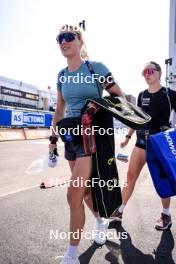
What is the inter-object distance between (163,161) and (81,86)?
38.8 inches

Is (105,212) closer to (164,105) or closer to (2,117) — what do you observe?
(164,105)

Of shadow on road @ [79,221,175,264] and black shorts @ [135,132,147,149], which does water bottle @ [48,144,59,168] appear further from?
black shorts @ [135,132,147,149]

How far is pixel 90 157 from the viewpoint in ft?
9.07

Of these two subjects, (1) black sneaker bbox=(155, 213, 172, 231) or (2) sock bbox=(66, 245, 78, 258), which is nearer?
(2) sock bbox=(66, 245, 78, 258)

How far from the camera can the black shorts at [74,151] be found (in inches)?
109

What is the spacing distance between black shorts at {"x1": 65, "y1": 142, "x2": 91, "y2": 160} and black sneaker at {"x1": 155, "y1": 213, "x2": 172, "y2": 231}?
1464mm

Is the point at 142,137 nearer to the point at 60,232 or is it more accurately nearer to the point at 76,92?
the point at 76,92

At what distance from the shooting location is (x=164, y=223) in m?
3.69

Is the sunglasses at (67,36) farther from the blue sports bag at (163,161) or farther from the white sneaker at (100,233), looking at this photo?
the white sneaker at (100,233)

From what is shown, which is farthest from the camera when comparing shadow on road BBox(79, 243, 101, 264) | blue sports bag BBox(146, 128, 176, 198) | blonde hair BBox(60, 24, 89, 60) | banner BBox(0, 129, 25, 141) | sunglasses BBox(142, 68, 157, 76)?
banner BBox(0, 129, 25, 141)

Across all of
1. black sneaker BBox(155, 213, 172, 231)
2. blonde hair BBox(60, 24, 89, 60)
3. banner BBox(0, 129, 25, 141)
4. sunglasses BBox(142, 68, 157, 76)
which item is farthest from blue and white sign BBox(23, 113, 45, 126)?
blonde hair BBox(60, 24, 89, 60)

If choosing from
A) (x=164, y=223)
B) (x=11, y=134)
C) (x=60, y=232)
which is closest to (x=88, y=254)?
(x=60, y=232)

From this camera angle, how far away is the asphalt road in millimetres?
2902

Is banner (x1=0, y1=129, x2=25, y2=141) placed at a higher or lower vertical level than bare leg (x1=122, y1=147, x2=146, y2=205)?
higher
